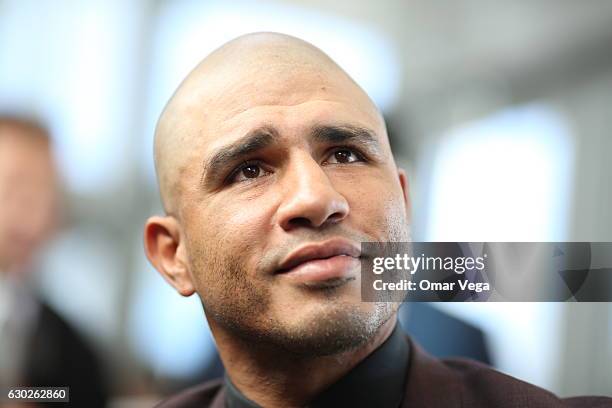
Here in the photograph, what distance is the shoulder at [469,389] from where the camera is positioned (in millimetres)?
1443

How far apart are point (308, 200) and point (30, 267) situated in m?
1.15

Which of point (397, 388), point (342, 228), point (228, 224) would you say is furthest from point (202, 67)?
point (397, 388)

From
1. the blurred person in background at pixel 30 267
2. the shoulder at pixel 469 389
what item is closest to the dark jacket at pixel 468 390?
the shoulder at pixel 469 389

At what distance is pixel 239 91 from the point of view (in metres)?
1.50

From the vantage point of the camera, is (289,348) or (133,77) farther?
(133,77)

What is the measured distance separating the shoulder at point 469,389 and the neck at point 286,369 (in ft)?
0.36

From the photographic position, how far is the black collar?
4.75 feet

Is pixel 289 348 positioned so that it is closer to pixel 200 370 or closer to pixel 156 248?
pixel 156 248

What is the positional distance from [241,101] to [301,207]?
303 mm

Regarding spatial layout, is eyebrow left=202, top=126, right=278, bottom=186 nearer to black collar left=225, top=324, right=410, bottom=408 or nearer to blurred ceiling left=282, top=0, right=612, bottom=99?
black collar left=225, top=324, right=410, bottom=408

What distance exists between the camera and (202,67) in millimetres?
1650

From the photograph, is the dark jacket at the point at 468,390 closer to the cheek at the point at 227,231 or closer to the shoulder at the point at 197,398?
the cheek at the point at 227,231
